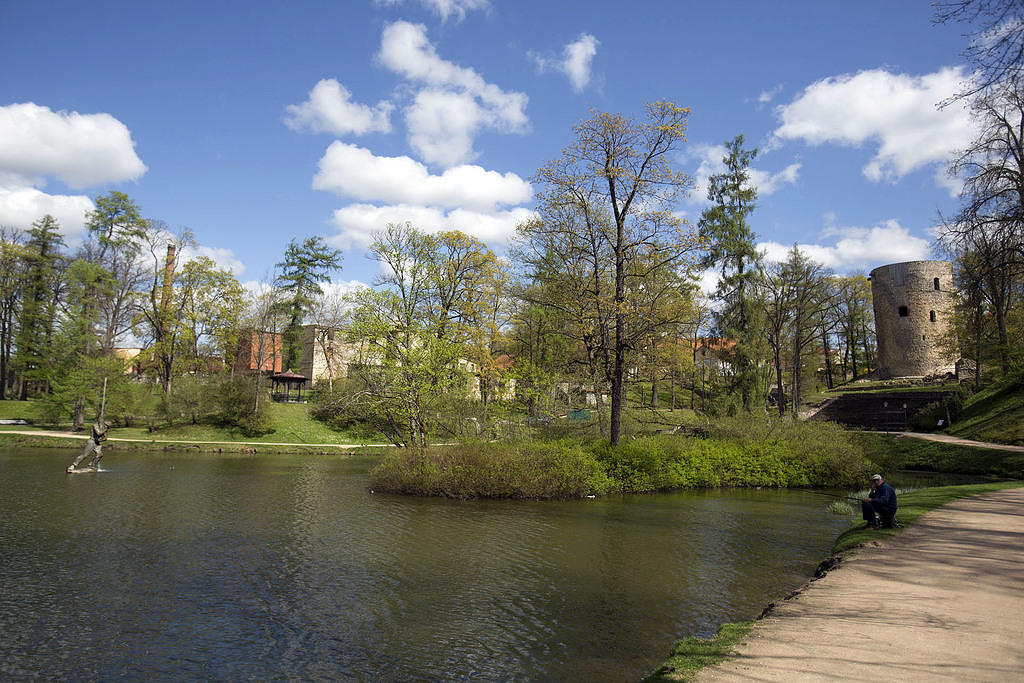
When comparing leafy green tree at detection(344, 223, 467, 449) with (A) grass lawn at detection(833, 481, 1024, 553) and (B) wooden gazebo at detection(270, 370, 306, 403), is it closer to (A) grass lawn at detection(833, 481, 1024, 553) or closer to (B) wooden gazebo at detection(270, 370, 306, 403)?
(A) grass lawn at detection(833, 481, 1024, 553)

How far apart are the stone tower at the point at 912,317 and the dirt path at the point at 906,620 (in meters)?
44.7

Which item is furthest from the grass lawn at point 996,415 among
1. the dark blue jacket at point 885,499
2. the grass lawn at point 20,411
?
the grass lawn at point 20,411

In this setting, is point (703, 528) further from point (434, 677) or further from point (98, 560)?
point (98, 560)

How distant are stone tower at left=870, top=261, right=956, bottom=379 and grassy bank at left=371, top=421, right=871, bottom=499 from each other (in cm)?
3034

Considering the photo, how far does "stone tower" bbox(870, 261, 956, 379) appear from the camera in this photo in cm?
4806

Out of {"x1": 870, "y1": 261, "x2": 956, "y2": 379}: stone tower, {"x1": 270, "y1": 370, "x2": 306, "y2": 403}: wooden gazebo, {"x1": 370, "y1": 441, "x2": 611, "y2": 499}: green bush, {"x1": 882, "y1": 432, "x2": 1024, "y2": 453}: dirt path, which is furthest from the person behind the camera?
{"x1": 270, "y1": 370, "x2": 306, "y2": 403}: wooden gazebo

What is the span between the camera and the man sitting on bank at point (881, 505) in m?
11.5

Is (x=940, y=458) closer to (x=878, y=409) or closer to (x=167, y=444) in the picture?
(x=878, y=409)

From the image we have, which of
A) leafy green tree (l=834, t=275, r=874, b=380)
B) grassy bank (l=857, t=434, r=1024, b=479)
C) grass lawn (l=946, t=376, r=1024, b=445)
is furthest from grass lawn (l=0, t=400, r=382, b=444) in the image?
leafy green tree (l=834, t=275, r=874, b=380)

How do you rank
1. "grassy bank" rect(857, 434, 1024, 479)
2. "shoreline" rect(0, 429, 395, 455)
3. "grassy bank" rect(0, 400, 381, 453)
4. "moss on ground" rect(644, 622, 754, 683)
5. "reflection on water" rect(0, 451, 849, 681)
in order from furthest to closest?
"grassy bank" rect(0, 400, 381, 453), "shoreline" rect(0, 429, 395, 455), "grassy bank" rect(857, 434, 1024, 479), "reflection on water" rect(0, 451, 849, 681), "moss on ground" rect(644, 622, 754, 683)

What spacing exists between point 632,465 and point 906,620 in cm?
1485

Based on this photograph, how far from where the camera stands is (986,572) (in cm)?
816

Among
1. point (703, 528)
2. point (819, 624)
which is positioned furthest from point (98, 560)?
point (703, 528)

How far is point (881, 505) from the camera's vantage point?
11.6 meters
